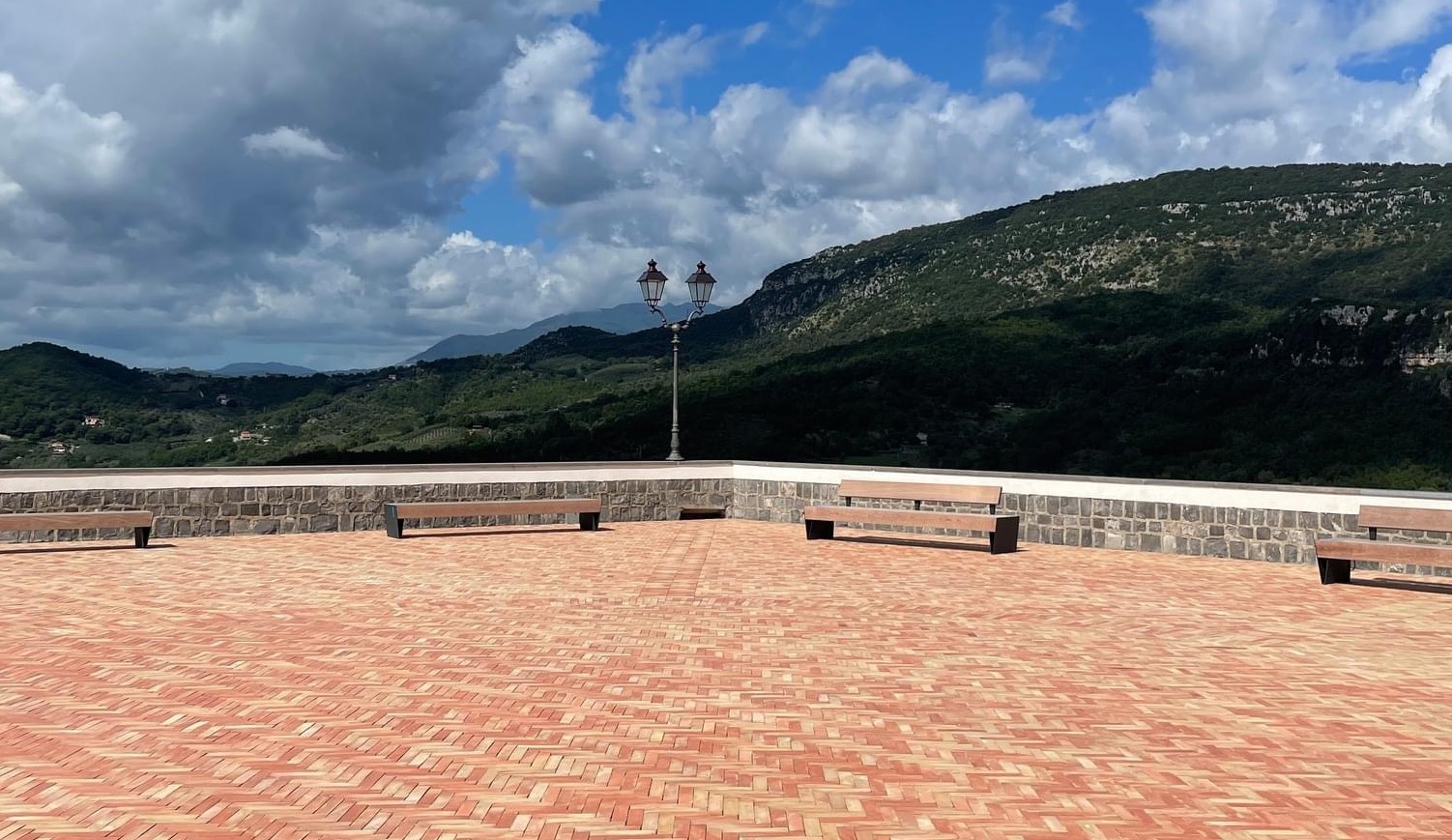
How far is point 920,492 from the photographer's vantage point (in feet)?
40.8

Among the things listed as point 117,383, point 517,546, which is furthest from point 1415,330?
point 117,383

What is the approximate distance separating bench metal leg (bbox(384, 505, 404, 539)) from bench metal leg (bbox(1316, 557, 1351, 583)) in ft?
31.5

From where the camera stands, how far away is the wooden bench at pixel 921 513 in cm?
1148

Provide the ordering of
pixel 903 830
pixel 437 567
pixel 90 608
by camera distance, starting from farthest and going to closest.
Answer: pixel 437 567 < pixel 90 608 < pixel 903 830

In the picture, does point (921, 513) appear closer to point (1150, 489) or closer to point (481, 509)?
point (1150, 489)

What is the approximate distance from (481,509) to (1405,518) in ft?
31.8

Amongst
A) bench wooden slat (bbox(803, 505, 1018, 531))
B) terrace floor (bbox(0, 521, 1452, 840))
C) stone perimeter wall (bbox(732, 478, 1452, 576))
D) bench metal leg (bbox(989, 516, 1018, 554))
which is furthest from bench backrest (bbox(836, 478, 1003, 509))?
terrace floor (bbox(0, 521, 1452, 840))

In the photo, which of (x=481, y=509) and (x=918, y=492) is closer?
(x=918, y=492)

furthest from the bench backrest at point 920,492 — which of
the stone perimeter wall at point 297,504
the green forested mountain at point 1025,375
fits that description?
the green forested mountain at point 1025,375

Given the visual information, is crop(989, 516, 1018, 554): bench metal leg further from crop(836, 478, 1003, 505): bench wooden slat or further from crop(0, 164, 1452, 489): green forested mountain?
crop(0, 164, 1452, 489): green forested mountain

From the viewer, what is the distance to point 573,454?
35.4 m

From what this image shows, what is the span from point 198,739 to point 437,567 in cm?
544

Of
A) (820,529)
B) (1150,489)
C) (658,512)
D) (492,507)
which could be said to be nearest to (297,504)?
(492,507)

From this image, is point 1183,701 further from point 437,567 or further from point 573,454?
point 573,454
